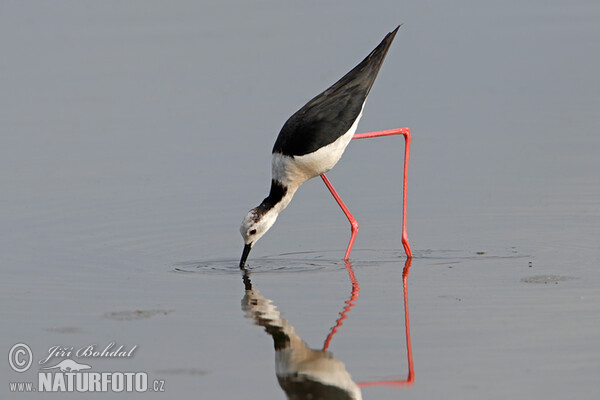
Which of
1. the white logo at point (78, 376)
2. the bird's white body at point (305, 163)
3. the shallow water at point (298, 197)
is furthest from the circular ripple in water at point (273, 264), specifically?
the white logo at point (78, 376)

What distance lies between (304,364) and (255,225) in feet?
7.40

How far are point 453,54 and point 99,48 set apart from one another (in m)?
4.12

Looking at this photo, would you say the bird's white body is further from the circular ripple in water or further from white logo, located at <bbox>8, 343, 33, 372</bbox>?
white logo, located at <bbox>8, 343, 33, 372</bbox>

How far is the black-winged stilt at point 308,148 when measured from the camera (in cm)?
780

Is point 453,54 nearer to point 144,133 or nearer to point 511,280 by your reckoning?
point 144,133

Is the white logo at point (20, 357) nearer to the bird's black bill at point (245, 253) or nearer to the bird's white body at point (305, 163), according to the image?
the bird's black bill at point (245, 253)

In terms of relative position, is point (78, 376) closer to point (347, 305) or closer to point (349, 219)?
point (347, 305)

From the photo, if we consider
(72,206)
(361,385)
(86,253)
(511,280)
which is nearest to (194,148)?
(72,206)

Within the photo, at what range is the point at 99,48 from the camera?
42.0 feet

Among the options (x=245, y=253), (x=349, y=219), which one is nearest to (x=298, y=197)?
(x=349, y=219)

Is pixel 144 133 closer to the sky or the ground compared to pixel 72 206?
closer to the sky

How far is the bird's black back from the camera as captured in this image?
7.80m

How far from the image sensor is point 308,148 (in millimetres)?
7805

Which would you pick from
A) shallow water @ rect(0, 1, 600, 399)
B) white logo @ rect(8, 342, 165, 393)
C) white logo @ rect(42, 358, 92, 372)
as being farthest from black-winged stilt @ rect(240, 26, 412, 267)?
white logo @ rect(42, 358, 92, 372)
